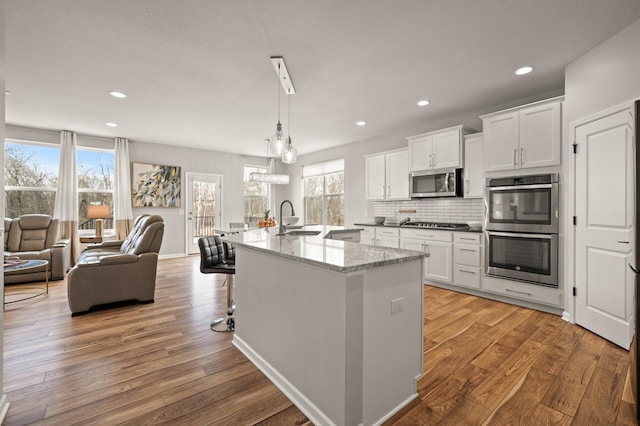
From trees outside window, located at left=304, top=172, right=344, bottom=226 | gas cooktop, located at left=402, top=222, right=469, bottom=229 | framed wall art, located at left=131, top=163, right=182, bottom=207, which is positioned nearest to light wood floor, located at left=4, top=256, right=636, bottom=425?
gas cooktop, located at left=402, top=222, right=469, bottom=229

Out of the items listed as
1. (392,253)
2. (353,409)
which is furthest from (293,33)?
(353,409)

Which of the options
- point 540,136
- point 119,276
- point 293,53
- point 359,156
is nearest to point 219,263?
point 119,276

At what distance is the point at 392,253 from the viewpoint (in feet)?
5.84

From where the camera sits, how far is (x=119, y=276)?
343cm

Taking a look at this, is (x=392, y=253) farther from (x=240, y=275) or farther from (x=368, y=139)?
(x=368, y=139)

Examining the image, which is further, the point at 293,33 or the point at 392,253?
the point at 293,33

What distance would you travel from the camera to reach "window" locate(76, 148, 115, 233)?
5922 millimetres

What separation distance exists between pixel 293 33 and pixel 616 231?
3220mm

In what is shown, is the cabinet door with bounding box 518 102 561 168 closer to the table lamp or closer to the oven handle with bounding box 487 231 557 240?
the oven handle with bounding box 487 231 557 240

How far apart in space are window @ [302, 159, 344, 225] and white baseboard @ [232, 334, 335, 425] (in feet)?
16.0

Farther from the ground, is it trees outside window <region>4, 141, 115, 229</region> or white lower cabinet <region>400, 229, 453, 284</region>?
trees outside window <region>4, 141, 115, 229</region>

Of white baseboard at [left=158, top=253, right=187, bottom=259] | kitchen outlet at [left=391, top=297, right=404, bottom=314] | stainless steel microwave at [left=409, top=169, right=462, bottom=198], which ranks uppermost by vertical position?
stainless steel microwave at [left=409, top=169, right=462, bottom=198]

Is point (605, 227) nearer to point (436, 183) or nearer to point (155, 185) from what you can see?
point (436, 183)

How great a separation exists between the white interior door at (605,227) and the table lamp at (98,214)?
7.06m
